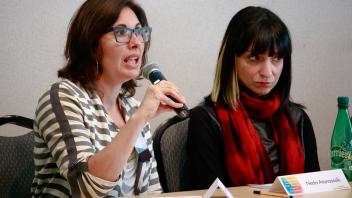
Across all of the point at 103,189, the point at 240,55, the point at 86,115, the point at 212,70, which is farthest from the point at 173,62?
the point at 103,189

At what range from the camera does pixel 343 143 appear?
1592 millimetres

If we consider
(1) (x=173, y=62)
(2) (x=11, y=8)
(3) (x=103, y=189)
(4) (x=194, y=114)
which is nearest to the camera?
(3) (x=103, y=189)

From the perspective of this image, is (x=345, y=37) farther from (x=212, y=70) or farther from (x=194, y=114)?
(x=194, y=114)

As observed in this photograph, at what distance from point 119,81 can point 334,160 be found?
762 mm

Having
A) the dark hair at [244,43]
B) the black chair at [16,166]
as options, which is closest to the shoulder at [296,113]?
the dark hair at [244,43]

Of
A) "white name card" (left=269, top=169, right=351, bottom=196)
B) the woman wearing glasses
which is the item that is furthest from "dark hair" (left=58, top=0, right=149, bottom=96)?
"white name card" (left=269, top=169, right=351, bottom=196)

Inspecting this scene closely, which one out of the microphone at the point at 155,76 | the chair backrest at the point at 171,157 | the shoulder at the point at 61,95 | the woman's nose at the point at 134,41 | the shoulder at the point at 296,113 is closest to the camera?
the microphone at the point at 155,76

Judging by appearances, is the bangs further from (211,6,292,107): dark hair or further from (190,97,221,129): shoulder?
(190,97,221,129): shoulder

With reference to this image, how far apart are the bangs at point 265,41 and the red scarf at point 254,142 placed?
18 centimetres

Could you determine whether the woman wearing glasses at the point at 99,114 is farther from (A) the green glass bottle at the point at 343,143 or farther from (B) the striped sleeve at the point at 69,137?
(A) the green glass bottle at the point at 343,143

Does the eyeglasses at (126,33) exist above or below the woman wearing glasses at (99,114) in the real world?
above

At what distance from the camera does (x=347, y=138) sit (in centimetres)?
160

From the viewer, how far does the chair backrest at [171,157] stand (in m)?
1.77

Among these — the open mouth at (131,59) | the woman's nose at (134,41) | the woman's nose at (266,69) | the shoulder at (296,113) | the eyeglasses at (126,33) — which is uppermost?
the eyeglasses at (126,33)
